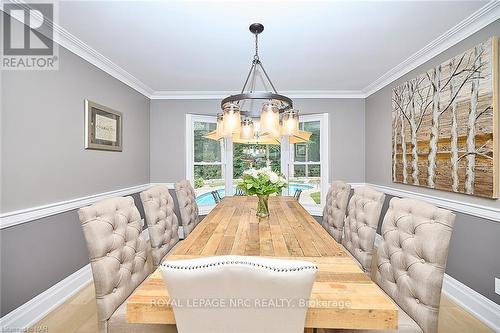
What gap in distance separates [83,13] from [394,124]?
356cm

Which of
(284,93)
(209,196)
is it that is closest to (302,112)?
(284,93)

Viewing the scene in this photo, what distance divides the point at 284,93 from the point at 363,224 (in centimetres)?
272

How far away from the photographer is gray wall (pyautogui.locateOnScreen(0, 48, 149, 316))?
1.80 metres

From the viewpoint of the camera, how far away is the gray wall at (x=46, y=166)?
1.80 meters

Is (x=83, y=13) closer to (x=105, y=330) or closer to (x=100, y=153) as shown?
(x=100, y=153)

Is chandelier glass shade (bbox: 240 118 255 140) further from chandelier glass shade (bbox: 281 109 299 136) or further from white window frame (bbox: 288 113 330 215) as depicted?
white window frame (bbox: 288 113 330 215)

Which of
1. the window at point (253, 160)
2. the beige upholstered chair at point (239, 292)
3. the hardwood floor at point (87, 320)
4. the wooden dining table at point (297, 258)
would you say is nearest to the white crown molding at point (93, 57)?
the window at point (253, 160)

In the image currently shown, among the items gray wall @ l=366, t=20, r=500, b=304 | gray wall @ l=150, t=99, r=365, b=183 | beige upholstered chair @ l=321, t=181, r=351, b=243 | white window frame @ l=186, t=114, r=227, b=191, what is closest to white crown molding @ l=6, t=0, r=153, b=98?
gray wall @ l=150, t=99, r=365, b=183

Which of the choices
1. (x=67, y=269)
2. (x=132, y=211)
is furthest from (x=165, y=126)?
(x=132, y=211)

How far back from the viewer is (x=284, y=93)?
13.2ft

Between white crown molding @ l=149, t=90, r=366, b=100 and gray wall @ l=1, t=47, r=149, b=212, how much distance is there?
2.74 feet

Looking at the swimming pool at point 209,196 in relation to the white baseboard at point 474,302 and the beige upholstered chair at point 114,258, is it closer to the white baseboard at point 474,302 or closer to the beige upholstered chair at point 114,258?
the white baseboard at point 474,302

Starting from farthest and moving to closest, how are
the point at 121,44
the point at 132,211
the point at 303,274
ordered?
the point at 121,44 → the point at 132,211 → the point at 303,274

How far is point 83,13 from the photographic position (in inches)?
76.4
